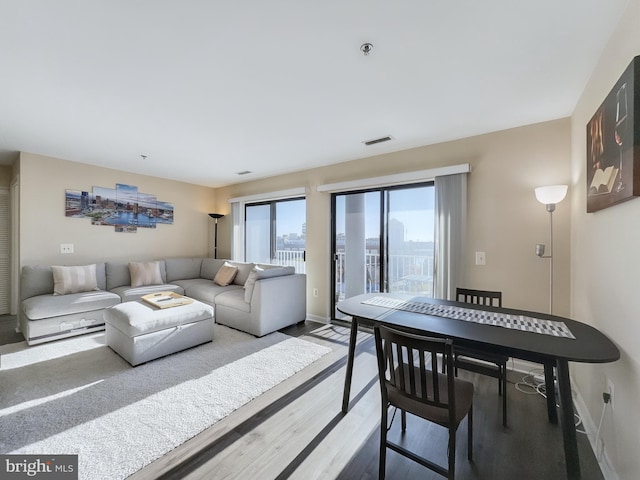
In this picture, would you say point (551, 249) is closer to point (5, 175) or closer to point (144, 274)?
point (144, 274)

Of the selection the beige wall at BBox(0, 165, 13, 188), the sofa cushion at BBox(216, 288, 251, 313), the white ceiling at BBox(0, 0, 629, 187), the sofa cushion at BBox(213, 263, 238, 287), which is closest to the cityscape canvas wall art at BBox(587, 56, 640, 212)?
the white ceiling at BBox(0, 0, 629, 187)

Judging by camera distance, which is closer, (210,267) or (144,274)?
(144,274)

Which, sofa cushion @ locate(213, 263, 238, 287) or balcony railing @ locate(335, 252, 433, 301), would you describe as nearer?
balcony railing @ locate(335, 252, 433, 301)

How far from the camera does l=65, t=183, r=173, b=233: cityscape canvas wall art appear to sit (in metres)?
4.04

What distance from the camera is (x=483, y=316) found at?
6.03 ft

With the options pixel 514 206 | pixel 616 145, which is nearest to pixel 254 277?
pixel 514 206

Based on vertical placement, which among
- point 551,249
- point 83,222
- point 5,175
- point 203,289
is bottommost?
point 203,289

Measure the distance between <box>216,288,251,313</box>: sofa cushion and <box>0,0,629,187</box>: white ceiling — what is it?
6.82ft

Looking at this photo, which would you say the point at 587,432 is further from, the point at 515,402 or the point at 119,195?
the point at 119,195

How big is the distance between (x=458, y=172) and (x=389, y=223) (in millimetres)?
1051

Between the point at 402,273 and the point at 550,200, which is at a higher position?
the point at 550,200

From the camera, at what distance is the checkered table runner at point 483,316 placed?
1563mm

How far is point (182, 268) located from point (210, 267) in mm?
490

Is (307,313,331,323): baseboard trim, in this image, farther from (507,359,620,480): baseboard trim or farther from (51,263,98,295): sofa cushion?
(51,263,98,295): sofa cushion
